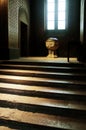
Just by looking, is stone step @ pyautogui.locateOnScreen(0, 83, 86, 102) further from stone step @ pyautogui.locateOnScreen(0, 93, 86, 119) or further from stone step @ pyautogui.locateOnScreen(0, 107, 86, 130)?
stone step @ pyautogui.locateOnScreen(0, 107, 86, 130)

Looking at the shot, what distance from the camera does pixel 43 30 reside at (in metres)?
8.44

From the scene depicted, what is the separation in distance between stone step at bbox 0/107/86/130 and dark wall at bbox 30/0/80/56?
582cm

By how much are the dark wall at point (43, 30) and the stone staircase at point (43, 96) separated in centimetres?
415

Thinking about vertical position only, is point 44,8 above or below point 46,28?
above

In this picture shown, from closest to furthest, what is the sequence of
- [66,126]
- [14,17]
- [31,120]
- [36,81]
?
[66,126] → [31,120] → [36,81] → [14,17]

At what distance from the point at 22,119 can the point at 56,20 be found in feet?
21.7

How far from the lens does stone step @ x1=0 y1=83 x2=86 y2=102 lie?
3.01m

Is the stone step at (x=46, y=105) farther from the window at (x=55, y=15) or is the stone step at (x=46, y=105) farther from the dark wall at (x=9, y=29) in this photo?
the window at (x=55, y=15)

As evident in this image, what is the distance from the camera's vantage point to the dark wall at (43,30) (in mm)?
8086

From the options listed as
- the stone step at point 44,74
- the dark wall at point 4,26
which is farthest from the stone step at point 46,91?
the dark wall at point 4,26

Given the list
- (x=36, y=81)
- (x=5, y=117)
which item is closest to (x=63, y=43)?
(x=36, y=81)

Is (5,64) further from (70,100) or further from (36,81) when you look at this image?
(70,100)

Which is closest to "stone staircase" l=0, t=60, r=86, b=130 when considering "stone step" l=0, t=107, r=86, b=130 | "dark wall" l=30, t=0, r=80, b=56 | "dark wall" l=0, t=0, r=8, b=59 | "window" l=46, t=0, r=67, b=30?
"stone step" l=0, t=107, r=86, b=130

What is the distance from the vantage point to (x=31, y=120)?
258 centimetres
